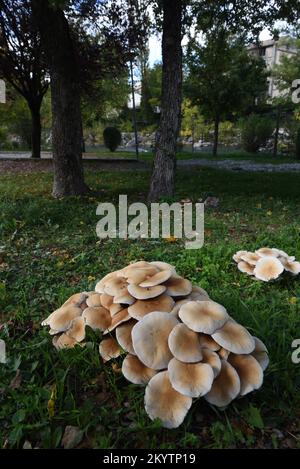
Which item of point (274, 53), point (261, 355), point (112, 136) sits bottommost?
point (261, 355)

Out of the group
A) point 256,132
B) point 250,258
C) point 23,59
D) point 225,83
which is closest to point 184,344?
point 250,258

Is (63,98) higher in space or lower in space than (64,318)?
higher

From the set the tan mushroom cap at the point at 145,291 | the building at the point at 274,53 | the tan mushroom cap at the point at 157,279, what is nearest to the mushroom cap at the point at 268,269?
the tan mushroom cap at the point at 157,279

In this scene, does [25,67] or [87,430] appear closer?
[87,430]

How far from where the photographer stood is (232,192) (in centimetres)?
937

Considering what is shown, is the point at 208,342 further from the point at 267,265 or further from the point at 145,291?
the point at 267,265

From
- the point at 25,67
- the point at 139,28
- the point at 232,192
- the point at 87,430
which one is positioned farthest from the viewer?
the point at 25,67

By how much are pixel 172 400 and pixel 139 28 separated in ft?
41.6

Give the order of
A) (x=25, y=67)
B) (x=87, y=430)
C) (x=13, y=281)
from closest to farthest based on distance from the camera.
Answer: (x=87, y=430), (x=13, y=281), (x=25, y=67)

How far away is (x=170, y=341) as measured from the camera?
2.12 meters

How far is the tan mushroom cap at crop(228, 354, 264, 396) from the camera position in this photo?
210cm

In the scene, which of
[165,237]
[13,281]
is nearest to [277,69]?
[165,237]

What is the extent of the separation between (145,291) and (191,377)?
0.62 meters
